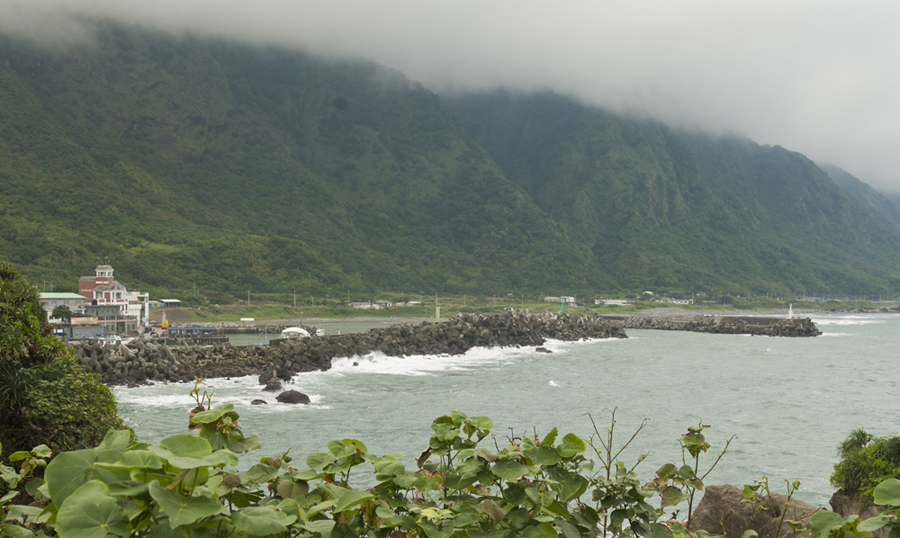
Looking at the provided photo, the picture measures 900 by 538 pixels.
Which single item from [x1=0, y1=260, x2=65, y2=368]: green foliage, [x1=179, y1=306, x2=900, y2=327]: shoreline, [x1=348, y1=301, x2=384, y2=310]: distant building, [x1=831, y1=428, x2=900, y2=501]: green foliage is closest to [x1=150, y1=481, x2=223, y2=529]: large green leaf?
[x1=0, y1=260, x2=65, y2=368]: green foliage

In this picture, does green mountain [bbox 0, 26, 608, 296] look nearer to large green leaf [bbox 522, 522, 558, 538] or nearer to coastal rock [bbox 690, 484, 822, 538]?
coastal rock [bbox 690, 484, 822, 538]

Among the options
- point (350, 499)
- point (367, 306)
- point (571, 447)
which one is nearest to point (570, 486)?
point (571, 447)

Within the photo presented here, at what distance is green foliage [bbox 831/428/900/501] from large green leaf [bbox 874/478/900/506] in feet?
26.8

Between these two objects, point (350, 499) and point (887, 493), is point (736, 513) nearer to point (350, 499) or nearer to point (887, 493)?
point (887, 493)

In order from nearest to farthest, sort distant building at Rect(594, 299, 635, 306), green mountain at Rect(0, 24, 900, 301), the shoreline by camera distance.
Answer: the shoreline → green mountain at Rect(0, 24, 900, 301) → distant building at Rect(594, 299, 635, 306)

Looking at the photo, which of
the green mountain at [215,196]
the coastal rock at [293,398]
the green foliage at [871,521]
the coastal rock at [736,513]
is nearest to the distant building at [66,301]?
the green mountain at [215,196]

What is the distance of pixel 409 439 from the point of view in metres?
18.2

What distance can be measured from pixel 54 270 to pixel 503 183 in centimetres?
13228

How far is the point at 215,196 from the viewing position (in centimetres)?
15275

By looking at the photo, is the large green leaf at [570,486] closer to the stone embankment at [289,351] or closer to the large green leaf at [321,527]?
the large green leaf at [321,527]

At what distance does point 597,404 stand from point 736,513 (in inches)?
670

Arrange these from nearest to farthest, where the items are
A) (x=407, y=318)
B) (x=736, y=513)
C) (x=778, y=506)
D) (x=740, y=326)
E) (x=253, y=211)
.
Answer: (x=778, y=506), (x=736, y=513), (x=740, y=326), (x=407, y=318), (x=253, y=211)

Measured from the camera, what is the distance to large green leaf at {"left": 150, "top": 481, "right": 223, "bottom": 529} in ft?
4.91

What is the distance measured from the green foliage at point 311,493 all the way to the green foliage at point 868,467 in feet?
25.7
